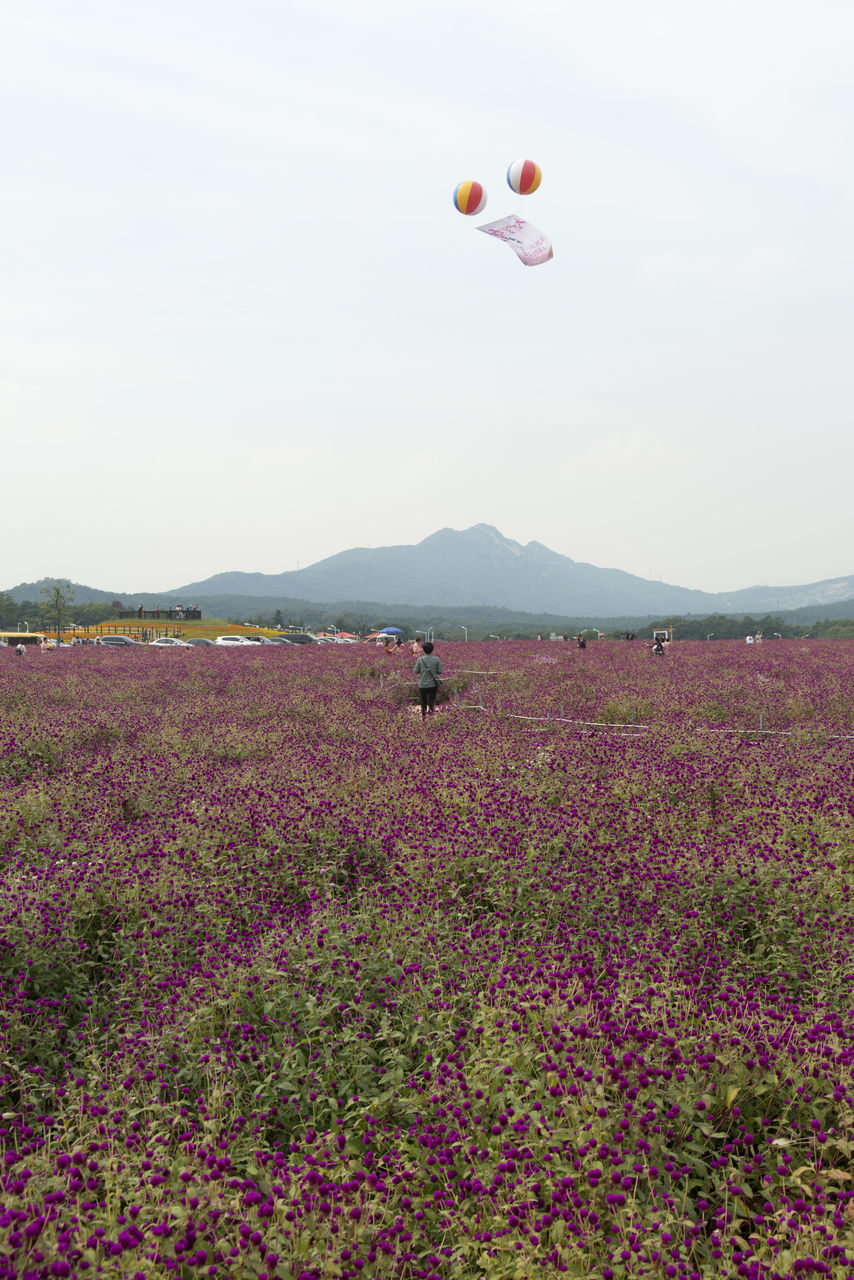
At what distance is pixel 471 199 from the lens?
42.4ft

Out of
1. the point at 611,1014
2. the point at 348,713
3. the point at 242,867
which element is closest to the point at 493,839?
the point at 242,867

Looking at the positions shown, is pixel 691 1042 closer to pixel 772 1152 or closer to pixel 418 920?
pixel 772 1152

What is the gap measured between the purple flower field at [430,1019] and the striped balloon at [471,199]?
9624 millimetres

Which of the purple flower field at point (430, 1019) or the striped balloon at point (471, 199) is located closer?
the purple flower field at point (430, 1019)

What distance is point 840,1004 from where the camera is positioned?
4.20m

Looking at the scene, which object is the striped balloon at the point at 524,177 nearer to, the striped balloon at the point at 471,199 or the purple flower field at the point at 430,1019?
the striped balloon at the point at 471,199

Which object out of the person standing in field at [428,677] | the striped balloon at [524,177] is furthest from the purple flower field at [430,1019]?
the striped balloon at [524,177]

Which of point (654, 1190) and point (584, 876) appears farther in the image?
point (584, 876)

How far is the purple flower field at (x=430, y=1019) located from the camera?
8.30 ft

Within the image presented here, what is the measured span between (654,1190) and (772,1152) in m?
0.53

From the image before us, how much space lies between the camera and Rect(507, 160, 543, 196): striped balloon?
12.4 metres

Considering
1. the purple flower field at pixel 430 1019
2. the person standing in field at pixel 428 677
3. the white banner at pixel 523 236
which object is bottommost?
the purple flower field at pixel 430 1019

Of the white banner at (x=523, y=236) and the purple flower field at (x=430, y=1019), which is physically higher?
the white banner at (x=523, y=236)

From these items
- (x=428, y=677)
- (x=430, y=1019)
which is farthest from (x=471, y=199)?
(x=430, y=1019)
